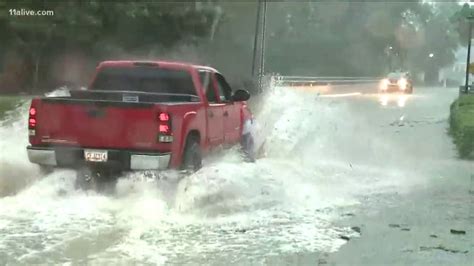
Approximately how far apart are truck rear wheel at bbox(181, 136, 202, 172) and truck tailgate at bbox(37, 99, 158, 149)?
0.68 metres

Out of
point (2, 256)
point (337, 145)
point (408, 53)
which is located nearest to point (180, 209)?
point (2, 256)

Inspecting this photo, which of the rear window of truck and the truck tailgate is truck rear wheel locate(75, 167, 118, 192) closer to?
the truck tailgate

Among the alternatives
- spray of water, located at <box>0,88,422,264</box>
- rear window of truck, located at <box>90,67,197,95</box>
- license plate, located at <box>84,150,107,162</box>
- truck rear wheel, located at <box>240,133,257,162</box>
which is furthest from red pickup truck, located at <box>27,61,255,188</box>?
truck rear wheel, located at <box>240,133,257,162</box>

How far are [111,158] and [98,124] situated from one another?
1.44 ft

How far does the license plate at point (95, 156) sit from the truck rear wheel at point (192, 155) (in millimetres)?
1018

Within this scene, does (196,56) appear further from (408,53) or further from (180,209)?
(408,53)

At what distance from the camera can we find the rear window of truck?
1061 centimetres

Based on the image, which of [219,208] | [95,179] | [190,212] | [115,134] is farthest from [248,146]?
[190,212]

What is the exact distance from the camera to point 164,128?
886 cm

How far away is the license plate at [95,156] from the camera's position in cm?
897

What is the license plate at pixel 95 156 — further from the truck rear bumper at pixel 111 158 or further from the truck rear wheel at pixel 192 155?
the truck rear wheel at pixel 192 155

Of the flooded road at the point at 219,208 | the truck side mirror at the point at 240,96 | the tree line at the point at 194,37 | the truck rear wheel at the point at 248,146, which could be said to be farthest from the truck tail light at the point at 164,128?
the tree line at the point at 194,37

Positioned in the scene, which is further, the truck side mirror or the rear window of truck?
the truck side mirror

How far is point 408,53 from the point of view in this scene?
115938 millimetres
